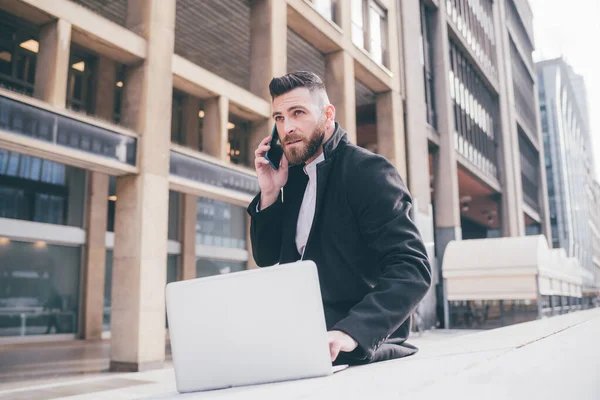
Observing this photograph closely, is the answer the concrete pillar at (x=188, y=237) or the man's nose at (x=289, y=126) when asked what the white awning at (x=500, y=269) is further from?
the man's nose at (x=289, y=126)

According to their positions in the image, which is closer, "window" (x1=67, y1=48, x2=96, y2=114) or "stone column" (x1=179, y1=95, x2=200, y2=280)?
"window" (x1=67, y1=48, x2=96, y2=114)

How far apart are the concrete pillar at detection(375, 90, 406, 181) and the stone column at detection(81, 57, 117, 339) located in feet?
27.2

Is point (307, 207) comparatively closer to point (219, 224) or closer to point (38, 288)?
point (38, 288)

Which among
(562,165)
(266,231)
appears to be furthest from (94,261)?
(562,165)

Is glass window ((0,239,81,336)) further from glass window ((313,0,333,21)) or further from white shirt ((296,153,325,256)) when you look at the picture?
white shirt ((296,153,325,256))

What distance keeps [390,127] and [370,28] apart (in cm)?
299

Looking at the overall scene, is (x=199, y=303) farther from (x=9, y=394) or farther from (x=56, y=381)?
(x=56, y=381)

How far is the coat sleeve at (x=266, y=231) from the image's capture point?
2.40m

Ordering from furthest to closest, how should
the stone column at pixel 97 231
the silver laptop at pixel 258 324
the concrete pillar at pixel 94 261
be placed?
the concrete pillar at pixel 94 261 < the stone column at pixel 97 231 < the silver laptop at pixel 258 324

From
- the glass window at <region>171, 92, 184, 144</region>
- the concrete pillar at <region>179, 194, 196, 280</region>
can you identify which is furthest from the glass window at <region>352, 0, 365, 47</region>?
the concrete pillar at <region>179, 194, 196, 280</region>

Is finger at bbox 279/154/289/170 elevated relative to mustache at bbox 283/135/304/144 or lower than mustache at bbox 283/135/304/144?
lower

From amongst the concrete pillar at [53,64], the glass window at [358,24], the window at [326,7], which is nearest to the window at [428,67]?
the glass window at [358,24]

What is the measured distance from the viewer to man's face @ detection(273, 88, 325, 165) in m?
2.22

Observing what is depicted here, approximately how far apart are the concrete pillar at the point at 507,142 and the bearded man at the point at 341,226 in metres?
25.7
